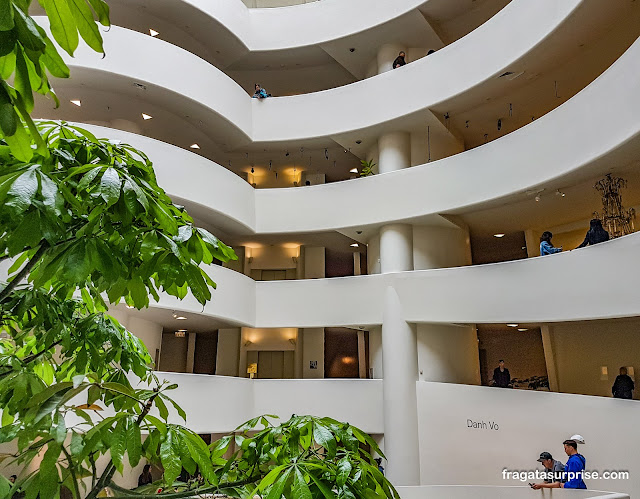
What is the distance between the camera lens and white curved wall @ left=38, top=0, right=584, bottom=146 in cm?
1289

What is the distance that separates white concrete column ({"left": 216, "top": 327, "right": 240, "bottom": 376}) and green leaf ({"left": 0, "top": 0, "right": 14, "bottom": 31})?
18.6 meters

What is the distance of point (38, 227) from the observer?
150 centimetres

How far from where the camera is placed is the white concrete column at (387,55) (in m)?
17.0

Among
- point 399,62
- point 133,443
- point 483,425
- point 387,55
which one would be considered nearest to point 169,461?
point 133,443

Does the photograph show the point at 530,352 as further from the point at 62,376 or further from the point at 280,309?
the point at 62,376

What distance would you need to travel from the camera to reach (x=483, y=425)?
12570 mm

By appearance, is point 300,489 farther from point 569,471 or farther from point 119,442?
point 569,471

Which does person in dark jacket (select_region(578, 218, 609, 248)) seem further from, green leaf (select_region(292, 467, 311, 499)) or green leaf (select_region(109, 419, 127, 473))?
green leaf (select_region(109, 419, 127, 473))

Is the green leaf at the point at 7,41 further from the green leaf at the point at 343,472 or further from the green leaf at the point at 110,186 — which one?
the green leaf at the point at 343,472

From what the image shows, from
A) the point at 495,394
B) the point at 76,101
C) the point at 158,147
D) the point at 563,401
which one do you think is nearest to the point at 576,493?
the point at 563,401

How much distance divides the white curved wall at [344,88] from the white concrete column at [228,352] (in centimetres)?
683

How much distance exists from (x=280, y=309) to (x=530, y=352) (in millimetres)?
8464

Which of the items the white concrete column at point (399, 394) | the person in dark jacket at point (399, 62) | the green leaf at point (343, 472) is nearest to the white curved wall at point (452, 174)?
the white concrete column at point (399, 394)

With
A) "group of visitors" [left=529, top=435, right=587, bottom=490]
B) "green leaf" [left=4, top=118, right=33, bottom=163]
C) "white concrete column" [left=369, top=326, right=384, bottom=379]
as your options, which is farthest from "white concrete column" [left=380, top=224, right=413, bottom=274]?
"green leaf" [left=4, top=118, right=33, bottom=163]
